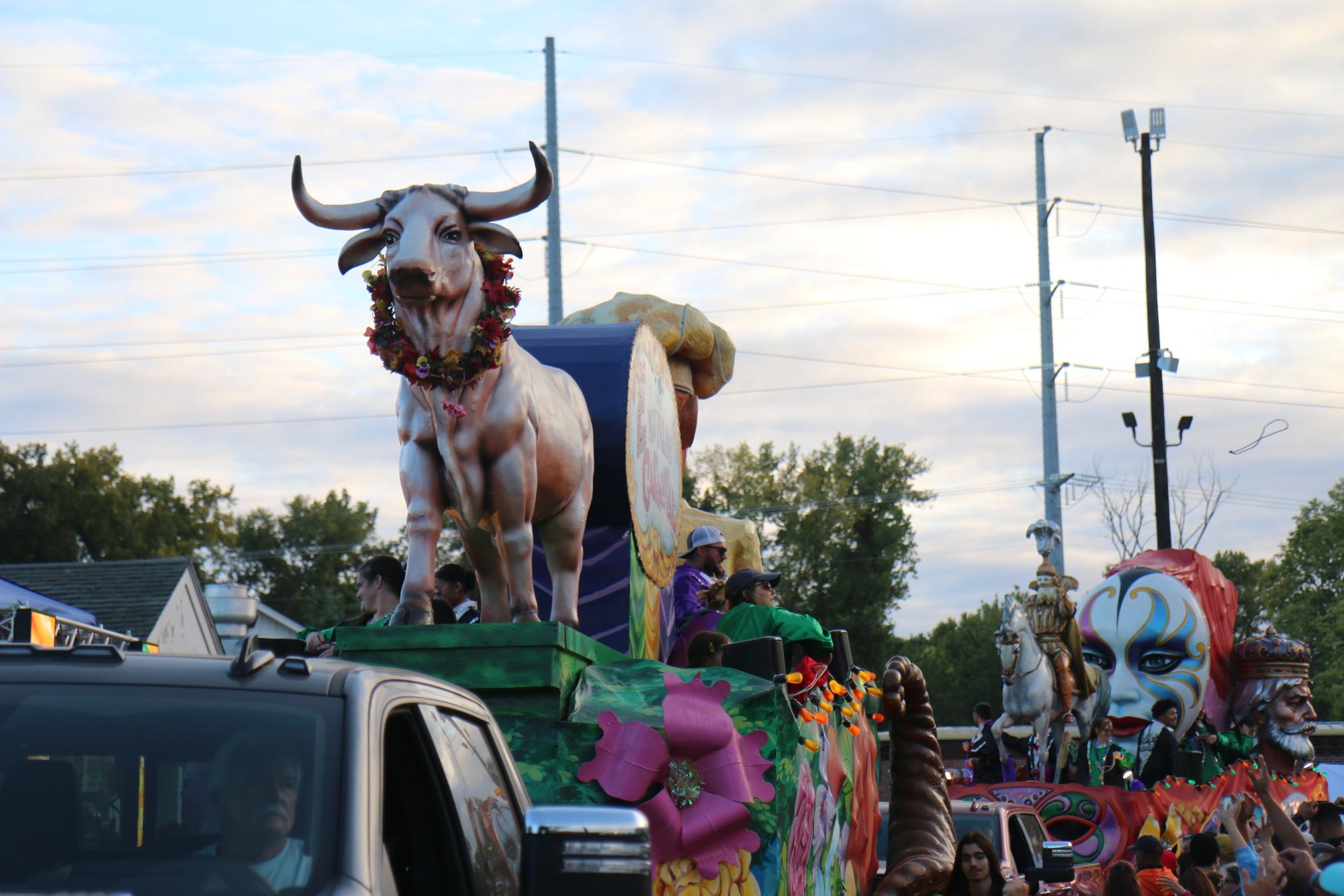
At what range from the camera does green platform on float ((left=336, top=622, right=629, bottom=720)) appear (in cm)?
720

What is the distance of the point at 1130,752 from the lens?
1992 cm

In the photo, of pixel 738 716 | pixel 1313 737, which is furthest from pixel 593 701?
pixel 1313 737

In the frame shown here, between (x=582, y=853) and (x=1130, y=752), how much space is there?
59.2 ft

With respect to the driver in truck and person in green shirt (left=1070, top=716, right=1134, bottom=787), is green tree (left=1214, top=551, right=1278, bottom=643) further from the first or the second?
the driver in truck

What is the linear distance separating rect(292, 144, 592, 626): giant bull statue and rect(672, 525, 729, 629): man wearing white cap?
419 centimetres

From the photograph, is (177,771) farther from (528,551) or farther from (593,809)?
(528,551)

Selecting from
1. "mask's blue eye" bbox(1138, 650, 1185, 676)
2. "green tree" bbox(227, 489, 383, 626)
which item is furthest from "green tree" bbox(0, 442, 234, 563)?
"mask's blue eye" bbox(1138, 650, 1185, 676)

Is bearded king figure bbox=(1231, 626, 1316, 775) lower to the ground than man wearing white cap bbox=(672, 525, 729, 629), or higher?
lower

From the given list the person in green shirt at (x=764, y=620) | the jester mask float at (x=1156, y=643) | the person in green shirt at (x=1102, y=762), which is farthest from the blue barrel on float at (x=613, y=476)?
the jester mask float at (x=1156, y=643)

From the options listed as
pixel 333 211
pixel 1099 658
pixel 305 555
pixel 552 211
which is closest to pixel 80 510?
pixel 305 555

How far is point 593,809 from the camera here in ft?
10.2

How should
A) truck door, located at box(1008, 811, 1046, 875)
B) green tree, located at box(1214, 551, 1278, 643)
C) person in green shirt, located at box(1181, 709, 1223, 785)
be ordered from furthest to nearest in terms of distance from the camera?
green tree, located at box(1214, 551, 1278, 643), person in green shirt, located at box(1181, 709, 1223, 785), truck door, located at box(1008, 811, 1046, 875)

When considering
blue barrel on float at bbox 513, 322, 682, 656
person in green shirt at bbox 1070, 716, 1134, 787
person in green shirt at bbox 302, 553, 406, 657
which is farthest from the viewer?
person in green shirt at bbox 1070, 716, 1134, 787

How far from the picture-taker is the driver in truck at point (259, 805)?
2.99m
